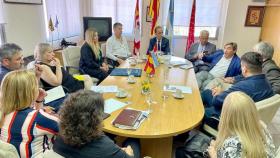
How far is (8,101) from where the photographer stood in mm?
1229

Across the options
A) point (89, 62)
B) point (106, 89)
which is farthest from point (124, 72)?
point (89, 62)

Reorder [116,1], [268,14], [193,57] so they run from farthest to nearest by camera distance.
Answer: [116,1] → [268,14] → [193,57]

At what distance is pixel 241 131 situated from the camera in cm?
112

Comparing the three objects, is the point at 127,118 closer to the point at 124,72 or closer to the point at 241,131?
the point at 241,131

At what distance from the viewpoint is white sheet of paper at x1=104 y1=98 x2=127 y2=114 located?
170 centimetres

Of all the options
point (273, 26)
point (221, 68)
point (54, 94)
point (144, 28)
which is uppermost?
point (273, 26)

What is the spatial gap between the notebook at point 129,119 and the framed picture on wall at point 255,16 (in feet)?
13.1

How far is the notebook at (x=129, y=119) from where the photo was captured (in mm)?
1483

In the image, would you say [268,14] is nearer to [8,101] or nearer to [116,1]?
[116,1]

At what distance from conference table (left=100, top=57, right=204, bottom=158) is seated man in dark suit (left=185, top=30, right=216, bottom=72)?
147 cm

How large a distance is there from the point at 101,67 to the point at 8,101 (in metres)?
2.24

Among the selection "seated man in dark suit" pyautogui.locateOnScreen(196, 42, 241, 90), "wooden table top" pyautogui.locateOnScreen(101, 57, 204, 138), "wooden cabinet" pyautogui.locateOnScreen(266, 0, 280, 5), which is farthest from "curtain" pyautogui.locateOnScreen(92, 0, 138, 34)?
"wooden table top" pyautogui.locateOnScreen(101, 57, 204, 138)

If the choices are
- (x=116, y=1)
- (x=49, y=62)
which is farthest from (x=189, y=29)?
(x=49, y=62)

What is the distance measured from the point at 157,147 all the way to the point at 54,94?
1.17 meters
